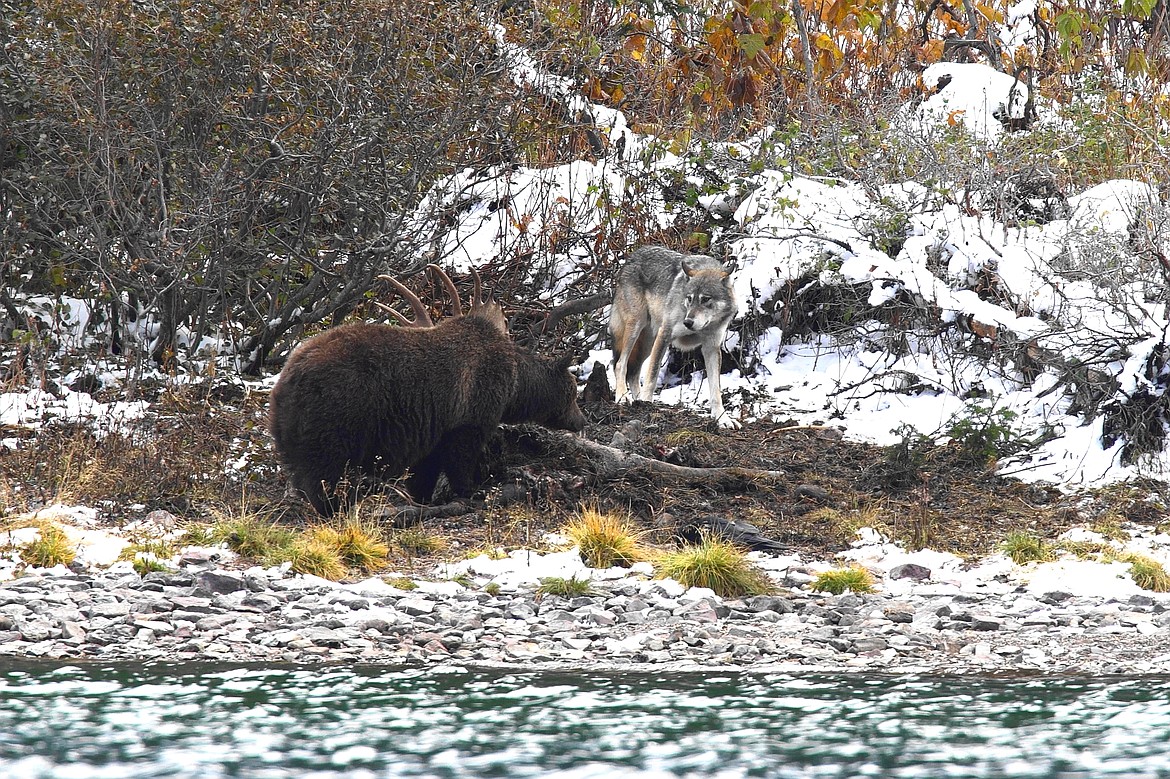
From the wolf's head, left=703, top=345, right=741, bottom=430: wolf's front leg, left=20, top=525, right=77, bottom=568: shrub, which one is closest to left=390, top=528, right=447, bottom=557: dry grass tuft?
left=20, top=525, right=77, bottom=568: shrub

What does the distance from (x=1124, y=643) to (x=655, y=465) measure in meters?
3.95

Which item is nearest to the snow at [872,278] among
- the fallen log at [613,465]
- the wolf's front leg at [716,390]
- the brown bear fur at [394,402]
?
the wolf's front leg at [716,390]

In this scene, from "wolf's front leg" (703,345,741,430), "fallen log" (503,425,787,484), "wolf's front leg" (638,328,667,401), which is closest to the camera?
"fallen log" (503,425,787,484)

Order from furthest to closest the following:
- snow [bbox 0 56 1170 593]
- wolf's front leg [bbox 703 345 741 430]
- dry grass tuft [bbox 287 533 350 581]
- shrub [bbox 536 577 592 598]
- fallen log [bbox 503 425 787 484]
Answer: wolf's front leg [bbox 703 345 741 430]
snow [bbox 0 56 1170 593]
fallen log [bbox 503 425 787 484]
dry grass tuft [bbox 287 533 350 581]
shrub [bbox 536 577 592 598]

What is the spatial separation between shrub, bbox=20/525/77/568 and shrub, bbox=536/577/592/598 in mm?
2558

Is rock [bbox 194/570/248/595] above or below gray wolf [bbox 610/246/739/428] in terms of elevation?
below

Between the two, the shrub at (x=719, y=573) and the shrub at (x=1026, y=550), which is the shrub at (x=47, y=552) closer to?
the shrub at (x=719, y=573)

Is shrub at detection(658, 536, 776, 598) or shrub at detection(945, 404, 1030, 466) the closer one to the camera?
shrub at detection(658, 536, 776, 598)

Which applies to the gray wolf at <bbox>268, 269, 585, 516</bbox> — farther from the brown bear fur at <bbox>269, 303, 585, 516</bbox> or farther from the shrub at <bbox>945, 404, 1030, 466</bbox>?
the shrub at <bbox>945, 404, 1030, 466</bbox>

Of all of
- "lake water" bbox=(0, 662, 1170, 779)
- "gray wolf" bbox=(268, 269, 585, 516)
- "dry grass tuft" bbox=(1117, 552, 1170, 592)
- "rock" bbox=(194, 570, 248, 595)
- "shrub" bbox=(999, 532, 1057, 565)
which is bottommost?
"lake water" bbox=(0, 662, 1170, 779)

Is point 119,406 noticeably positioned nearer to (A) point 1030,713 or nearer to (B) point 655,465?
(B) point 655,465

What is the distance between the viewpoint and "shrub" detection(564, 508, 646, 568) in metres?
7.10

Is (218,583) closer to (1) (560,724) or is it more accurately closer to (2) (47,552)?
(2) (47,552)

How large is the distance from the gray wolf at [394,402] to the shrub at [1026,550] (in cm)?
330
